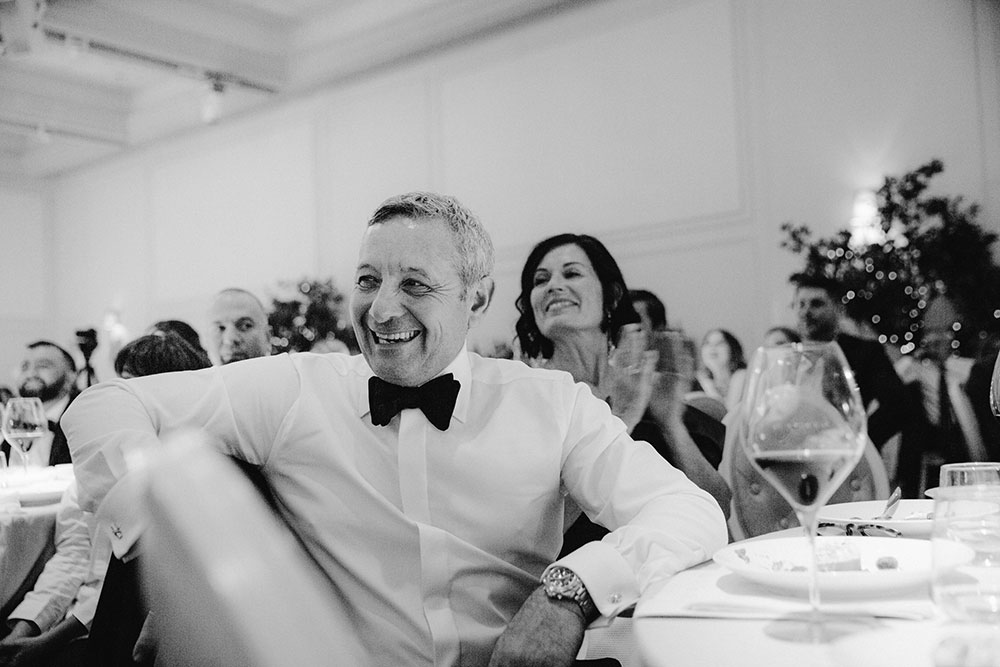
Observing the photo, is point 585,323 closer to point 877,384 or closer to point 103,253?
point 877,384

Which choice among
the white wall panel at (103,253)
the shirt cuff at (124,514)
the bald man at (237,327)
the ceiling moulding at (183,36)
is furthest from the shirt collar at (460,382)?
the white wall panel at (103,253)

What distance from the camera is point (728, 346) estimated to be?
5914 mm

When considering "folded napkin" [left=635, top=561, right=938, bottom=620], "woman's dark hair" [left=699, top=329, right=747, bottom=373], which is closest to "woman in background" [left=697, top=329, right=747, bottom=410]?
"woman's dark hair" [left=699, top=329, right=747, bottom=373]

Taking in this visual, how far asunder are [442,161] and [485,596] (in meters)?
6.43

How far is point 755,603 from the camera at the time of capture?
39.6 inches

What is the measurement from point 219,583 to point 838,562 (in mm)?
777

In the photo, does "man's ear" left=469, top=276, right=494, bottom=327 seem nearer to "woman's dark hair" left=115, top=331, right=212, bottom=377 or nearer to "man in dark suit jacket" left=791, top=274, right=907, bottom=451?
"woman's dark hair" left=115, top=331, right=212, bottom=377

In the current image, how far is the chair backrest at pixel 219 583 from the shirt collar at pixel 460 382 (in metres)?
0.53

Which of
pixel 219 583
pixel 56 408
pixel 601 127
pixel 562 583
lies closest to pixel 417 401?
pixel 562 583

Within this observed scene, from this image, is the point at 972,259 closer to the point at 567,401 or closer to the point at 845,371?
the point at 567,401

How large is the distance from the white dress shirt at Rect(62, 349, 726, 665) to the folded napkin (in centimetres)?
34

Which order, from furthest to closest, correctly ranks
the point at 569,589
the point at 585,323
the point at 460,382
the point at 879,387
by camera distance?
the point at 879,387
the point at 585,323
the point at 460,382
the point at 569,589

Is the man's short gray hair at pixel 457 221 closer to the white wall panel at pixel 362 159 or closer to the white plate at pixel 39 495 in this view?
the white plate at pixel 39 495

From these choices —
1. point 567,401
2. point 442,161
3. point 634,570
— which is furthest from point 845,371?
point 442,161
